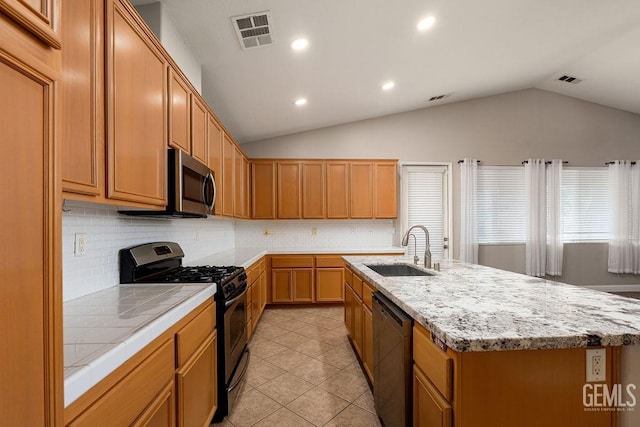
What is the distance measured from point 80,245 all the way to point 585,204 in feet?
23.4

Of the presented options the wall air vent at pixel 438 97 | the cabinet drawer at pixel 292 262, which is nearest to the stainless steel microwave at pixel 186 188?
the cabinet drawer at pixel 292 262

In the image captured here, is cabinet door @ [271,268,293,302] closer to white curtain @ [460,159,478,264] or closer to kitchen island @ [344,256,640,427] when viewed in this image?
white curtain @ [460,159,478,264]

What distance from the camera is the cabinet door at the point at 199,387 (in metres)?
1.32

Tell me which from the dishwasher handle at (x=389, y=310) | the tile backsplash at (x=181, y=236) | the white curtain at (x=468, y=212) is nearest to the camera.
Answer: the dishwasher handle at (x=389, y=310)

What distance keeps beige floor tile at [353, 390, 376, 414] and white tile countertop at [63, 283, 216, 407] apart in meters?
1.32

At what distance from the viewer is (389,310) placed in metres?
1.51

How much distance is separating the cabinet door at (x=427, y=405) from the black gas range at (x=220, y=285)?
3.94 feet

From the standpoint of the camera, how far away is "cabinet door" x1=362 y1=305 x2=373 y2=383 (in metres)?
2.11

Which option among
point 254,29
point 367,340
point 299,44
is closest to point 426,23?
point 299,44

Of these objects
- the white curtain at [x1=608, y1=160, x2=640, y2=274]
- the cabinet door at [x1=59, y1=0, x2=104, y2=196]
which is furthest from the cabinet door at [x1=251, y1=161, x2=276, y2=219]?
Answer: the white curtain at [x1=608, y1=160, x2=640, y2=274]

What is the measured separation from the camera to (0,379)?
48 cm

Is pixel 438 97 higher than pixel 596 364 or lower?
higher

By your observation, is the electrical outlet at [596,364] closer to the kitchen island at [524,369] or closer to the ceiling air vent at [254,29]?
the kitchen island at [524,369]

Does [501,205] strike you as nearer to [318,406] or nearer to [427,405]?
[318,406]
